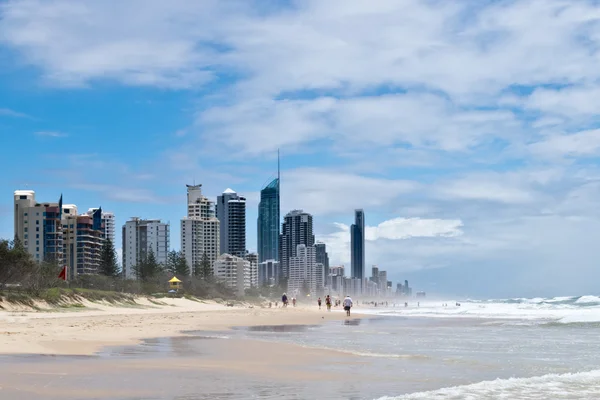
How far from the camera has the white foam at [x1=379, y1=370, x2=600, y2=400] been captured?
10.9 meters

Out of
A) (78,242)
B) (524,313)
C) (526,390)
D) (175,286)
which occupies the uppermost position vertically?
(78,242)

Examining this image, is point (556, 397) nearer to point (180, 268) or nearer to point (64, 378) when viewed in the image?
point (64, 378)

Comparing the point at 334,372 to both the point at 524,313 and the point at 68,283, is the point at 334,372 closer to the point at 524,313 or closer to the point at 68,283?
the point at 524,313

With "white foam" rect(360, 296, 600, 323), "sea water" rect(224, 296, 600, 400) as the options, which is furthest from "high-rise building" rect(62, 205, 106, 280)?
"sea water" rect(224, 296, 600, 400)

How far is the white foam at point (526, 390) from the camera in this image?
10945 mm

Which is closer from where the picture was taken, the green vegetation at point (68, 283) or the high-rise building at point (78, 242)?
the green vegetation at point (68, 283)

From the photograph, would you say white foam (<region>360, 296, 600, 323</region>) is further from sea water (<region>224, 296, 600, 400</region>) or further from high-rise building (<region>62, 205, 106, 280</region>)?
high-rise building (<region>62, 205, 106, 280</region>)

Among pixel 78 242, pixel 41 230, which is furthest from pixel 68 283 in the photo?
pixel 78 242

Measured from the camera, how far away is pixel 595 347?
2102 centimetres

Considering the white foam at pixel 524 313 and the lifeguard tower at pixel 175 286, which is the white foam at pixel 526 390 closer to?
the white foam at pixel 524 313

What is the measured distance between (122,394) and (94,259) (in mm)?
177582

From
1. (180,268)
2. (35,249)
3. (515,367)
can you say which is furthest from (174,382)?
(35,249)

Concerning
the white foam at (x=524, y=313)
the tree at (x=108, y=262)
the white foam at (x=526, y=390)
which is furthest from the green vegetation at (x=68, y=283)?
the white foam at (x=526, y=390)

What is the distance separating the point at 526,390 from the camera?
11.8m
